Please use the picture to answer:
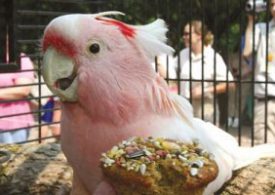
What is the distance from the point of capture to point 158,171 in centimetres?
88

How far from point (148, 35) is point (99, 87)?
206 millimetres

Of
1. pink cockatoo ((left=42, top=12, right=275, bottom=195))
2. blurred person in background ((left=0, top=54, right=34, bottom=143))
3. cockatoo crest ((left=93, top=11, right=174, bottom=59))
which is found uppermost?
cockatoo crest ((left=93, top=11, right=174, bottom=59))

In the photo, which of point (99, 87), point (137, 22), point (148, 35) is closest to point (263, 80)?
point (137, 22)

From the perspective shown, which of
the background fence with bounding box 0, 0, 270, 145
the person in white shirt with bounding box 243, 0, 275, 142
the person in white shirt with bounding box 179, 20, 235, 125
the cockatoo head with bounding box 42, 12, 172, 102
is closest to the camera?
the cockatoo head with bounding box 42, 12, 172, 102

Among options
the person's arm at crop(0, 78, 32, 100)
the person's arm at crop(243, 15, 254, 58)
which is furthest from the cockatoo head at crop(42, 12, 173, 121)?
the person's arm at crop(243, 15, 254, 58)

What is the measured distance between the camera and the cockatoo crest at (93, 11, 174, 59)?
1212 mm

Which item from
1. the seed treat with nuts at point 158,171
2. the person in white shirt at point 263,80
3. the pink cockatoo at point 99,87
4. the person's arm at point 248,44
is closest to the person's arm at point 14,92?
the person in white shirt at point 263,80

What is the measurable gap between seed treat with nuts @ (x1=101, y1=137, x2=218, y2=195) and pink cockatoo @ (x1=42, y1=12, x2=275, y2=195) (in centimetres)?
25

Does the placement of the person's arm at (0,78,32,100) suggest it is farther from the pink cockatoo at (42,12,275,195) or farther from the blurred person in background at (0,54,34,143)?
the pink cockatoo at (42,12,275,195)

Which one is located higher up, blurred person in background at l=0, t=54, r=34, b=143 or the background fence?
the background fence

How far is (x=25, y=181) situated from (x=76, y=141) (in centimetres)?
72

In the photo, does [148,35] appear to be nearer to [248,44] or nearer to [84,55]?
[84,55]

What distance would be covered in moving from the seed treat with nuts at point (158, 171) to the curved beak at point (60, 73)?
296 millimetres

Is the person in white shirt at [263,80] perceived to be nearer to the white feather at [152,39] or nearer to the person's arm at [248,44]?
the person's arm at [248,44]
